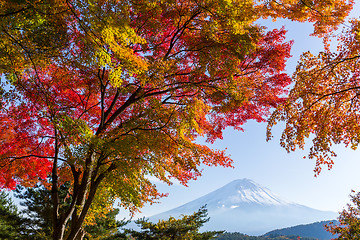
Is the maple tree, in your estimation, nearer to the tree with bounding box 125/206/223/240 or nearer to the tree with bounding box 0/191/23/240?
the tree with bounding box 125/206/223/240

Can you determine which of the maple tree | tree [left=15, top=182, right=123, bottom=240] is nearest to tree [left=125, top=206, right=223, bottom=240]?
tree [left=15, top=182, right=123, bottom=240]

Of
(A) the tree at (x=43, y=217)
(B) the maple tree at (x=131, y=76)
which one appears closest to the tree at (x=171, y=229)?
(A) the tree at (x=43, y=217)

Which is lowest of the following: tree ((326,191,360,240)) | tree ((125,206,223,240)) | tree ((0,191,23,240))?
tree ((326,191,360,240))

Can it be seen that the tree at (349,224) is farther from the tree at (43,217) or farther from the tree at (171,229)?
the tree at (43,217)

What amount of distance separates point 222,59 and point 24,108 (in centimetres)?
519

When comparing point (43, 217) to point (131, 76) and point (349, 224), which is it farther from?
point (349, 224)

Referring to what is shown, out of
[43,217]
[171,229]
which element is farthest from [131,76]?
[43,217]

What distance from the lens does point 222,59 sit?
514cm

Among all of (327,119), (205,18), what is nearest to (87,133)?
(205,18)

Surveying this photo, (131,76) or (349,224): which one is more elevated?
(131,76)

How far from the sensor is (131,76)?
5.51 meters

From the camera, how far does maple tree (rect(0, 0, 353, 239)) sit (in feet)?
13.5

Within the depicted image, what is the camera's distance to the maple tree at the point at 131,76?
411 centimetres

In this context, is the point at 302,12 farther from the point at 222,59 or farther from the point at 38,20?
the point at 38,20
